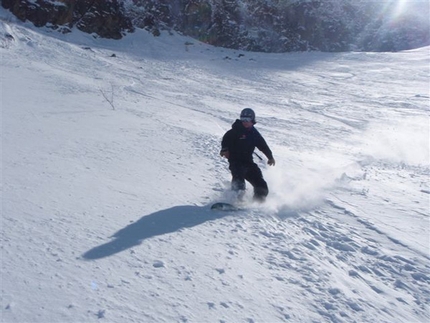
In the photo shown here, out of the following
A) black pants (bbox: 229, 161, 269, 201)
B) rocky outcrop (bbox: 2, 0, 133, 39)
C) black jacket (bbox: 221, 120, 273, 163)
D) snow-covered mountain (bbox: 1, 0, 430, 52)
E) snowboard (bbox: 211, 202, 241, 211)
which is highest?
snow-covered mountain (bbox: 1, 0, 430, 52)

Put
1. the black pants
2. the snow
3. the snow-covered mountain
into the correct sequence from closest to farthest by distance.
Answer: the snow, the black pants, the snow-covered mountain

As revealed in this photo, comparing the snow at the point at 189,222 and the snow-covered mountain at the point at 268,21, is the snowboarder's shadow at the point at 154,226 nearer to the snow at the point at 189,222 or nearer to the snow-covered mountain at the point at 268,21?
the snow at the point at 189,222

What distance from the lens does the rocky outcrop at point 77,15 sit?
121 ft

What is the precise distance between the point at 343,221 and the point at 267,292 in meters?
2.19

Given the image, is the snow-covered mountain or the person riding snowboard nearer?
the person riding snowboard

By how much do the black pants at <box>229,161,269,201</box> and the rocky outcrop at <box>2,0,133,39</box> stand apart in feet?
116

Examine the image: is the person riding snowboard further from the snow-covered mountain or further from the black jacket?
the snow-covered mountain

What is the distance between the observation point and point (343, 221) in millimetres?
5094

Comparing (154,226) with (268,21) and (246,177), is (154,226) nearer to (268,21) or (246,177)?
(246,177)

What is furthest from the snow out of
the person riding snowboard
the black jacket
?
the black jacket

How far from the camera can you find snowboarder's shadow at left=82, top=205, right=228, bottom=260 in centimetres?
348

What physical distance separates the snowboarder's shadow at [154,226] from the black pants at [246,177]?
0.78 meters

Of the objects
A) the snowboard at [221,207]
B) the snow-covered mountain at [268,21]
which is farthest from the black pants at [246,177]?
the snow-covered mountain at [268,21]

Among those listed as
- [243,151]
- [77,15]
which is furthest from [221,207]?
[77,15]
